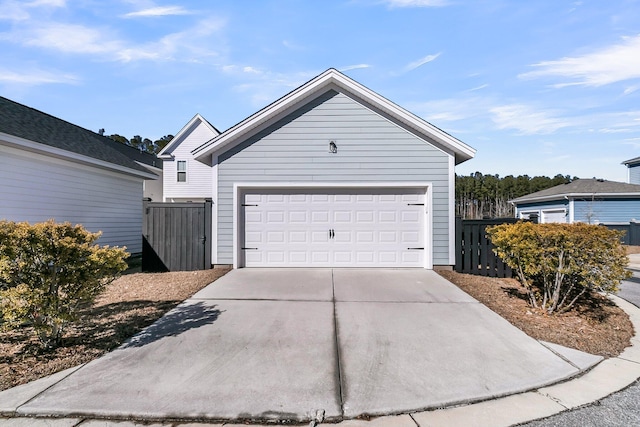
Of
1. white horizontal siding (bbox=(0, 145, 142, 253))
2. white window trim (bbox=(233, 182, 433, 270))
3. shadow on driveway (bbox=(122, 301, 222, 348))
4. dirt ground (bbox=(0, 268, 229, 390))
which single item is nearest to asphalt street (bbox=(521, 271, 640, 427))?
shadow on driveway (bbox=(122, 301, 222, 348))

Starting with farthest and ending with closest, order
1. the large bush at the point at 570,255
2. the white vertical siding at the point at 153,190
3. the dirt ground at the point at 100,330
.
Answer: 1. the white vertical siding at the point at 153,190
2. the large bush at the point at 570,255
3. the dirt ground at the point at 100,330

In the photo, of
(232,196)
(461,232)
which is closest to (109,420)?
(232,196)

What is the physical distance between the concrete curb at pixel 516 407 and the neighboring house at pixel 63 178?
7.67m

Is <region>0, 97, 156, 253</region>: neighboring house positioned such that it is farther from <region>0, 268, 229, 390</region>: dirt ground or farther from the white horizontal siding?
<region>0, 268, 229, 390</region>: dirt ground

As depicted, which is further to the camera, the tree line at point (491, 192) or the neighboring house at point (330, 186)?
the tree line at point (491, 192)

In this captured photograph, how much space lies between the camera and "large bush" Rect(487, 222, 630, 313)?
4.51 meters

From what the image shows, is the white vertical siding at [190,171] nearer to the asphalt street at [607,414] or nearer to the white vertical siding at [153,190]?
the white vertical siding at [153,190]

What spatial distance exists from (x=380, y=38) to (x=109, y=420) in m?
9.32

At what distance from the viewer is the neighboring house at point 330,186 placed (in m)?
8.21

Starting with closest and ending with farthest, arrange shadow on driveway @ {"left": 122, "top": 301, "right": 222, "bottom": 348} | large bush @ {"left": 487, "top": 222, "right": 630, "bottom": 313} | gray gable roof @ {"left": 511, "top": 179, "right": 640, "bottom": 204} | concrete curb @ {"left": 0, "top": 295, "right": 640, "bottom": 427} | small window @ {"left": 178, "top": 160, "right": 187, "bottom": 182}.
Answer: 1. concrete curb @ {"left": 0, "top": 295, "right": 640, "bottom": 427}
2. shadow on driveway @ {"left": 122, "top": 301, "right": 222, "bottom": 348}
3. large bush @ {"left": 487, "top": 222, "right": 630, "bottom": 313}
4. gray gable roof @ {"left": 511, "top": 179, "right": 640, "bottom": 204}
5. small window @ {"left": 178, "top": 160, "right": 187, "bottom": 182}

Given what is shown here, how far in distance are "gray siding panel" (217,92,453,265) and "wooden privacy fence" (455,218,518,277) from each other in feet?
3.59

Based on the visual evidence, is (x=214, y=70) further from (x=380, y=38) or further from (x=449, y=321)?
(x=449, y=321)

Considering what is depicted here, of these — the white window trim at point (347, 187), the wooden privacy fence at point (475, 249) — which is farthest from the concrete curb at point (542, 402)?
the white window trim at point (347, 187)

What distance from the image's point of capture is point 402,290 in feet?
20.3
